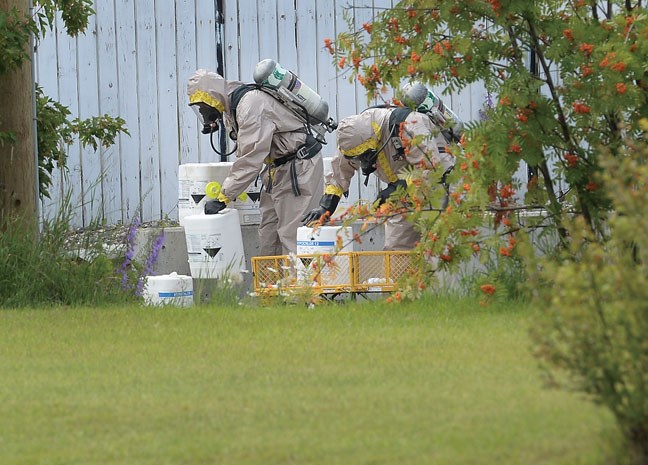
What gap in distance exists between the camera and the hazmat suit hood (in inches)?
448

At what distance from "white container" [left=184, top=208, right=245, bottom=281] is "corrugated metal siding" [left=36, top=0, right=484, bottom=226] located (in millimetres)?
1733

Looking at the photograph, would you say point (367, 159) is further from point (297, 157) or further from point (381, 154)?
point (297, 157)

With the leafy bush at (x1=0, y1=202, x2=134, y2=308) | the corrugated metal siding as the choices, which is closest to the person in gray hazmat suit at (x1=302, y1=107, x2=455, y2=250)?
the leafy bush at (x1=0, y1=202, x2=134, y2=308)

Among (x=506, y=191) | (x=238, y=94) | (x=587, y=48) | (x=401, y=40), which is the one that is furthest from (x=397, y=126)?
(x=587, y=48)

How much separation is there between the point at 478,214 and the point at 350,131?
10.5 ft

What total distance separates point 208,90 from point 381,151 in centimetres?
164

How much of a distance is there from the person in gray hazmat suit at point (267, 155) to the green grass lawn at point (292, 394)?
367 centimetres

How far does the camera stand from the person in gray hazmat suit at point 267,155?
11203 mm

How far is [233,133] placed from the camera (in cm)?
1184

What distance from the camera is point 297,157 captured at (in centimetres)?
1157

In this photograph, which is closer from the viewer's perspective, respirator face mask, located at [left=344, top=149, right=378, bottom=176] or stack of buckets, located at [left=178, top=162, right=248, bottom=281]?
respirator face mask, located at [left=344, top=149, right=378, bottom=176]

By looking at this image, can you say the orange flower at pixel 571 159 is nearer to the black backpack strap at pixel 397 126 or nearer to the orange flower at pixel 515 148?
the orange flower at pixel 515 148

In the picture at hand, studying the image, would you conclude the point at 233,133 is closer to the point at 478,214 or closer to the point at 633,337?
the point at 478,214

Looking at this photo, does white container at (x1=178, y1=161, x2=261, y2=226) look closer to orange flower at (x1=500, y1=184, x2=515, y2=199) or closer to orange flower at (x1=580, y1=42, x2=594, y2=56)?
orange flower at (x1=500, y1=184, x2=515, y2=199)
